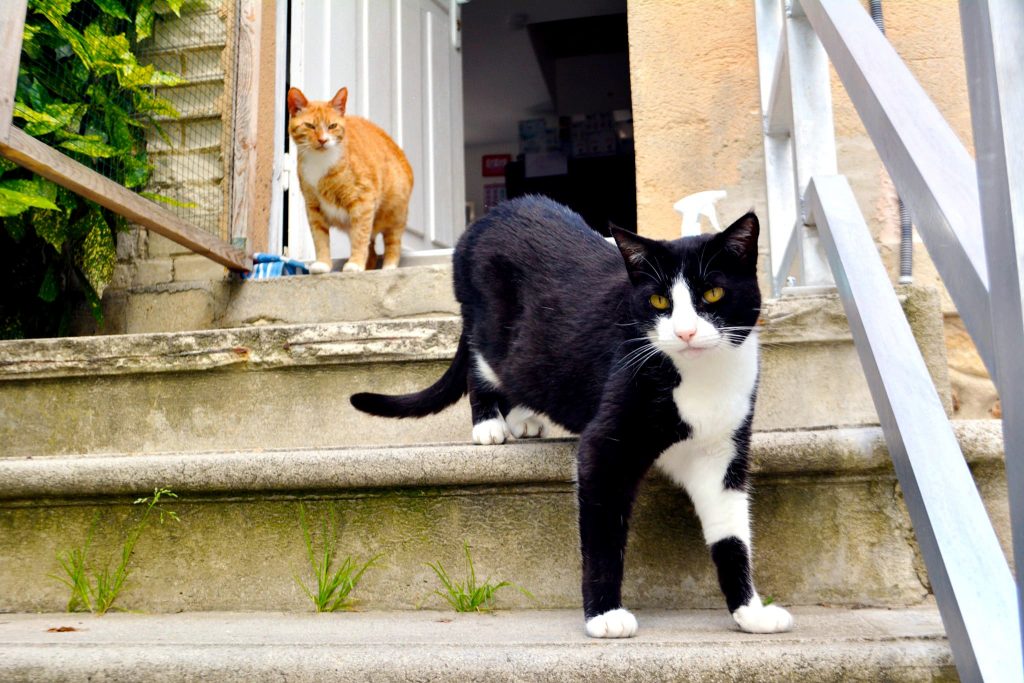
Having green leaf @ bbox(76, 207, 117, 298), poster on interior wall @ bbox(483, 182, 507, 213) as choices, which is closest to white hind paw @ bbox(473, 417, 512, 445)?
green leaf @ bbox(76, 207, 117, 298)

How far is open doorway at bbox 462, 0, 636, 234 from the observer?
19.0 ft

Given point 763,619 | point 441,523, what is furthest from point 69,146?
point 763,619

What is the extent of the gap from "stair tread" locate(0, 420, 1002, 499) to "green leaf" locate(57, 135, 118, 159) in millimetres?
1435

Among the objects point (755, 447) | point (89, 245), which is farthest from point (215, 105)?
point (755, 447)

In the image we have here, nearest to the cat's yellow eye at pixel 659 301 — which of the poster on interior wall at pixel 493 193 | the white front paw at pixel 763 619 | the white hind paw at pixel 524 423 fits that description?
the white front paw at pixel 763 619

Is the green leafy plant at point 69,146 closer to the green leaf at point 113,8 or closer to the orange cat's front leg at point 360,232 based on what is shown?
the green leaf at point 113,8

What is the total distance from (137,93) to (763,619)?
2.63 m

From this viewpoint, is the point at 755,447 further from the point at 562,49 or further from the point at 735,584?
the point at 562,49

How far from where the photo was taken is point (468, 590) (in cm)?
131

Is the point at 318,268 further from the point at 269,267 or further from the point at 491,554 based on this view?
the point at 491,554

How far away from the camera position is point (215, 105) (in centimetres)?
305

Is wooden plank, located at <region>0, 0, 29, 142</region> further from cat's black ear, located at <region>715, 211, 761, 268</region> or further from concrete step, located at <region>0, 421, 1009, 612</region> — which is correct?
cat's black ear, located at <region>715, 211, 761, 268</region>

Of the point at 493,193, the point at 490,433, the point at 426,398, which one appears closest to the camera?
the point at 490,433

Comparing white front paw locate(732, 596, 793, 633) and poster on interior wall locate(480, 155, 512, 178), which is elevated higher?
poster on interior wall locate(480, 155, 512, 178)
